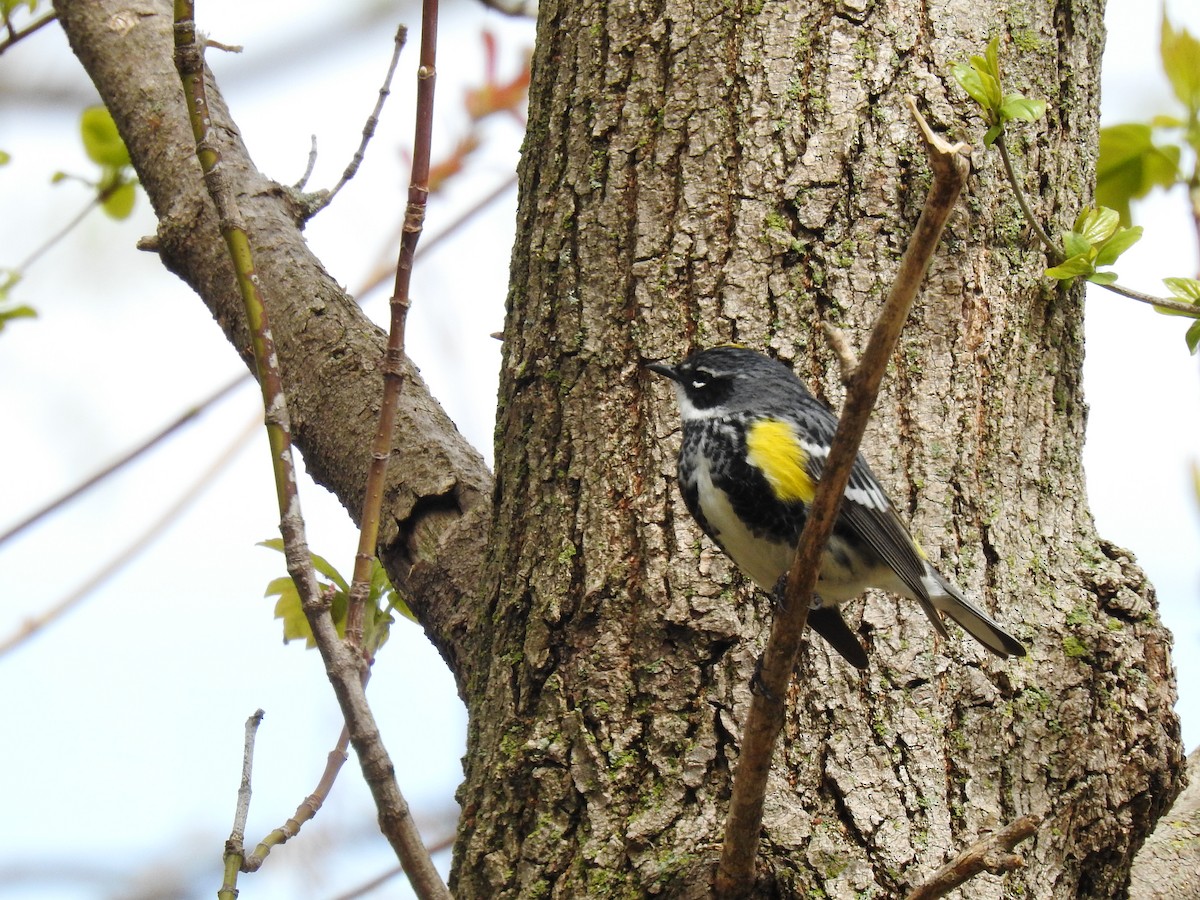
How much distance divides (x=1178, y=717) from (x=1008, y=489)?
0.57 meters

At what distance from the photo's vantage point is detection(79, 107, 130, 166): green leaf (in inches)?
152

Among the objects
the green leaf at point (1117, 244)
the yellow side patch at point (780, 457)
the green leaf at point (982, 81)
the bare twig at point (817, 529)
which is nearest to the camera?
the bare twig at point (817, 529)

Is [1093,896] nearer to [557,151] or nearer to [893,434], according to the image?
[893,434]

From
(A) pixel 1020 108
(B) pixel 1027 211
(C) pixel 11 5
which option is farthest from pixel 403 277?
(C) pixel 11 5

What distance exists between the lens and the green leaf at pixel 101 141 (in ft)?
12.7

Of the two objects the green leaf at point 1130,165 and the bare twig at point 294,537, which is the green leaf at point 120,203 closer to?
the bare twig at point 294,537

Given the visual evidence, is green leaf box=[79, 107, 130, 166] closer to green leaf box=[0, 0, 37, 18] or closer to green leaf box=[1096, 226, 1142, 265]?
green leaf box=[0, 0, 37, 18]

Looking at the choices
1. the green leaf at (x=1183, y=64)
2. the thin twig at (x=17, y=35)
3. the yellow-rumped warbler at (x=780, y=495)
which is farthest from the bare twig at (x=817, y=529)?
the thin twig at (x=17, y=35)

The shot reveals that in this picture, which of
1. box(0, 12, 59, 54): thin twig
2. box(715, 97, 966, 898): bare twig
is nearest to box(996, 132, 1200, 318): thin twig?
box(715, 97, 966, 898): bare twig

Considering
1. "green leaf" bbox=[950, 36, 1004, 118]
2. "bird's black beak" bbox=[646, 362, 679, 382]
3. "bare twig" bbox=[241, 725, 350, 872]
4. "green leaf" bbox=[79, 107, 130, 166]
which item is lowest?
"bare twig" bbox=[241, 725, 350, 872]

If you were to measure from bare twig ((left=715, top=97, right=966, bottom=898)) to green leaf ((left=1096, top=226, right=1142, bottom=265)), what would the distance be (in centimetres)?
95

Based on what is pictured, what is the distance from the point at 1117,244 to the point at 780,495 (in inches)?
33.9

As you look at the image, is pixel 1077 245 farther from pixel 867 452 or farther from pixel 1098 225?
pixel 867 452

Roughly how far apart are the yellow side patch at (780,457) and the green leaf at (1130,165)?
1254mm
